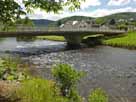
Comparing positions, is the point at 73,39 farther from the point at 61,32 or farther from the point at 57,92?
the point at 57,92

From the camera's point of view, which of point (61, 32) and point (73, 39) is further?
point (73, 39)

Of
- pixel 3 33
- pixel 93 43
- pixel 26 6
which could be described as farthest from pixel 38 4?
pixel 93 43

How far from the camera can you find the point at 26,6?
1731 centimetres

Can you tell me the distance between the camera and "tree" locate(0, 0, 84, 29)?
1691 centimetres

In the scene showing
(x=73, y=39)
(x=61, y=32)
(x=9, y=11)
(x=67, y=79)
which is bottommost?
(x=73, y=39)

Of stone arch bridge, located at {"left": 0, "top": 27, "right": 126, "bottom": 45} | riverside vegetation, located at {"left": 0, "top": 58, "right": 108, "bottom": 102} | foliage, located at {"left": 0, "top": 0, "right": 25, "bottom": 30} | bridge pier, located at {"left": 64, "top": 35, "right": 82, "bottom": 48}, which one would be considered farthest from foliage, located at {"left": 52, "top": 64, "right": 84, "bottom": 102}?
bridge pier, located at {"left": 64, "top": 35, "right": 82, "bottom": 48}

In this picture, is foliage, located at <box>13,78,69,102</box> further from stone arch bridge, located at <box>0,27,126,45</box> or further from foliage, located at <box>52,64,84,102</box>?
stone arch bridge, located at <box>0,27,126,45</box>

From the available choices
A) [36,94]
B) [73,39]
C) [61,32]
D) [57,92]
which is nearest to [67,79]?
[57,92]

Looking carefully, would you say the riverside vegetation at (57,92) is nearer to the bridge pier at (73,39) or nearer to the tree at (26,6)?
the tree at (26,6)

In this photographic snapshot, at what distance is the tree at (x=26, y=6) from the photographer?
16.9m

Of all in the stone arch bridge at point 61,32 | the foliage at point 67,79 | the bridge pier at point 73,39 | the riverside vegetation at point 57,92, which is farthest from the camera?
the bridge pier at point 73,39

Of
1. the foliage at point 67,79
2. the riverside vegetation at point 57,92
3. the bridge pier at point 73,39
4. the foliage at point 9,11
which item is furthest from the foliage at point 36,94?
the bridge pier at point 73,39

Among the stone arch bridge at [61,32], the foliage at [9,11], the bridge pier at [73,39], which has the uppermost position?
the foliage at [9,11]

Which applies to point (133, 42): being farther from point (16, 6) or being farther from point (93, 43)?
point (16, 6)
